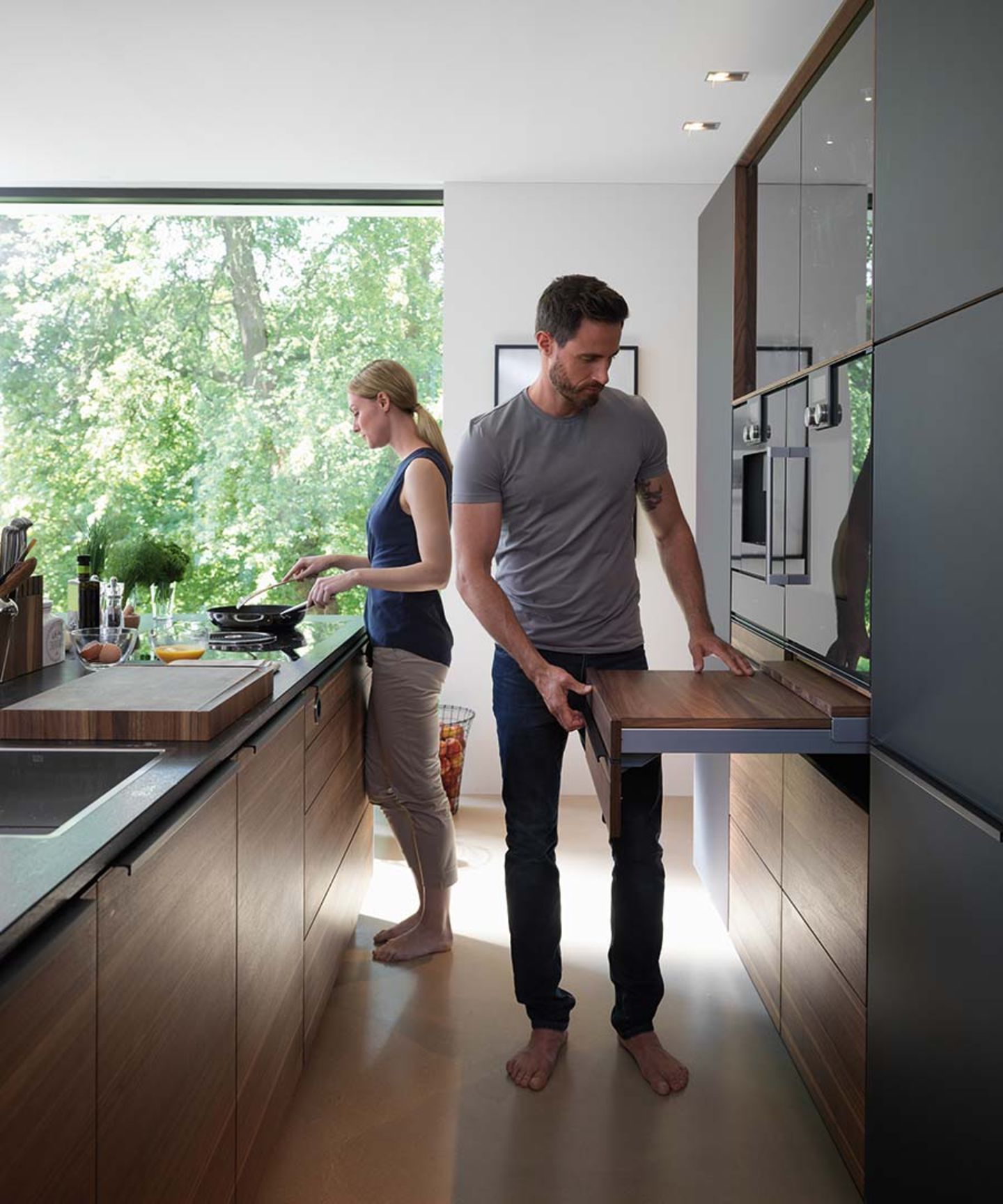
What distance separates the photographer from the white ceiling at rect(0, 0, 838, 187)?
3154 millimetres

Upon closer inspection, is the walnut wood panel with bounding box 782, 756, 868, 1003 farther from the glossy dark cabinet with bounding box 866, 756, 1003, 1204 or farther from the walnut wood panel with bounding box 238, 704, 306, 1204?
the walnut wood panel with bounding box 238, 704, 306, 1204

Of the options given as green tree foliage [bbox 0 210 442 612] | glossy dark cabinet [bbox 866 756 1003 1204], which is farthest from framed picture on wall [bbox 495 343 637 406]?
glossy dark cabinet [bbox 866 756 1003 1204]

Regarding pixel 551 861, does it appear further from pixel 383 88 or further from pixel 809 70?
pixel 383 88

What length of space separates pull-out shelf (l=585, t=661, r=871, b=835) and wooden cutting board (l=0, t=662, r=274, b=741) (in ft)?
1.97

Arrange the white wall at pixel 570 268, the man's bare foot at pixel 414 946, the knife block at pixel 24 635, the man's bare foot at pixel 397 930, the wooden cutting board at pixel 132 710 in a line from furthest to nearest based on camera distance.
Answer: the white wall at pixel 570 268 < the man's bare foot at pixel 397 930 < the man's bare foot at pixel 414 946 < the knife block at pixel 24 635 < the wooden cutting board at pixel 132 710

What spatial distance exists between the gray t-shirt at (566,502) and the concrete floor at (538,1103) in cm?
90


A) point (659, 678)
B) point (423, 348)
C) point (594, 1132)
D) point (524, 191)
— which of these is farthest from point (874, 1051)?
point (423, 348)

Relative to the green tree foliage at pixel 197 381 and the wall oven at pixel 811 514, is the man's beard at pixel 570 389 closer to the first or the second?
the wall oven at pixel 811 514

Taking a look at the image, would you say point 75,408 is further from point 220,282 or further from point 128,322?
point 220,282

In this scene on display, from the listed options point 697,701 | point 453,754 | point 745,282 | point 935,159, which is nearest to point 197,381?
point 453,754

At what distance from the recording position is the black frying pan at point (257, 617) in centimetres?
286

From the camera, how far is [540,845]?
2.41 m

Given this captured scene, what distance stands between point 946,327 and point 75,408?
556cm

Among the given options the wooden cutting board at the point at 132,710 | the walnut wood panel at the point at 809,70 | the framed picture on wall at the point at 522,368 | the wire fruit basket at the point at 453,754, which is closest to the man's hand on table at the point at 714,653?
the wooden cutting board at the point at 132,710
